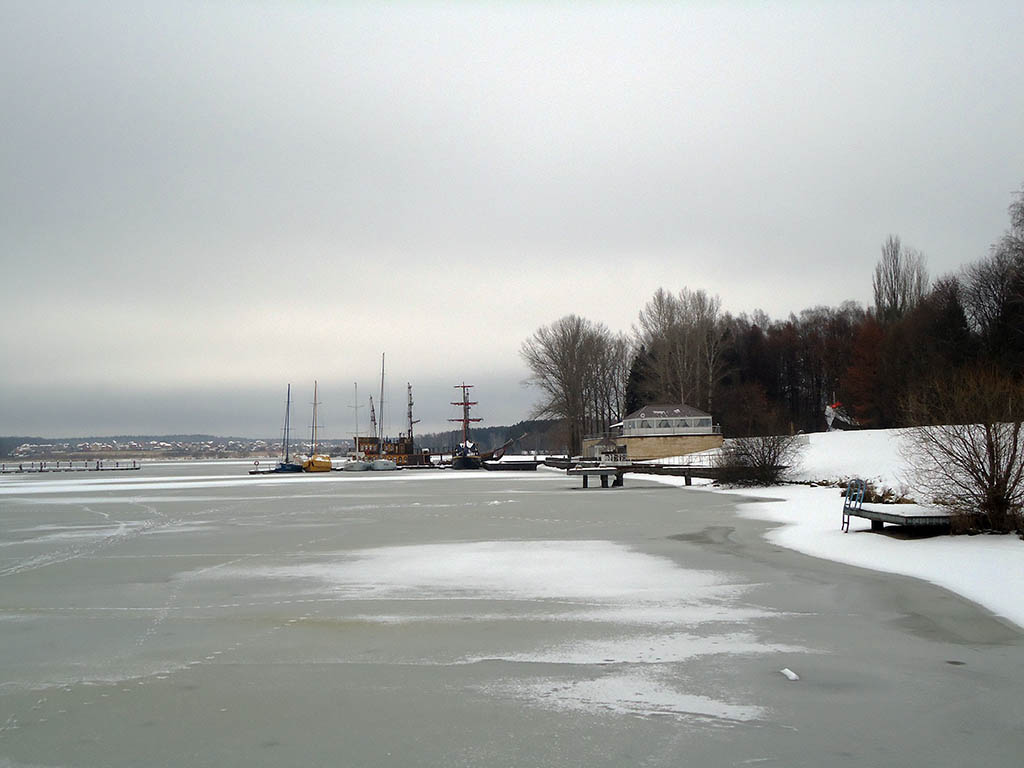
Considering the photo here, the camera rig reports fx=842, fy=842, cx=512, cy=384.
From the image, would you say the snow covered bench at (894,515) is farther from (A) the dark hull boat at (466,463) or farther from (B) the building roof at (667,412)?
(A) the dark hull boat at (466,463)

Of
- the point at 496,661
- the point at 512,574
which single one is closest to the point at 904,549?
the point at 512,574

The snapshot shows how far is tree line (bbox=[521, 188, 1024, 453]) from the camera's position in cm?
5747

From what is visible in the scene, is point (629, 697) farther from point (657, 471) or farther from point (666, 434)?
point (666, 434)

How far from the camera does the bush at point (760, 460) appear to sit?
36031mm

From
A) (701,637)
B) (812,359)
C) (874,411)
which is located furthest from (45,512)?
(812,359)

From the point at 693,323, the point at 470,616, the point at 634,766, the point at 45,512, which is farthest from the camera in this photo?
the point at 693,323

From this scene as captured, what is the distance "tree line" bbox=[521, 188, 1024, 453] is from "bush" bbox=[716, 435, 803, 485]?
68.7 feet

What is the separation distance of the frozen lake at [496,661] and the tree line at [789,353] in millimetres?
47231

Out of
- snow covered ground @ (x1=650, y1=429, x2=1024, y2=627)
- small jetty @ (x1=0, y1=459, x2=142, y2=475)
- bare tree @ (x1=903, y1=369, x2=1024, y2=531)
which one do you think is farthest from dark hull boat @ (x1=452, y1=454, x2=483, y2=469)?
bare tree @ (x1=903, y1=369, x2=1024, y2=531)

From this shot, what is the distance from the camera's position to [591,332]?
8900cm

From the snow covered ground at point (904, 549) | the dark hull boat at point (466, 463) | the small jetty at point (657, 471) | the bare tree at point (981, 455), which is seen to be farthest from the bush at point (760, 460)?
the dark hull boat at point (466, 463)

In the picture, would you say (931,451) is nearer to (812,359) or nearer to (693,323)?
(693,323)

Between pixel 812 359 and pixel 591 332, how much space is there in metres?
24.7

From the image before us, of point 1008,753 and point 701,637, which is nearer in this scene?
point 1008,753
